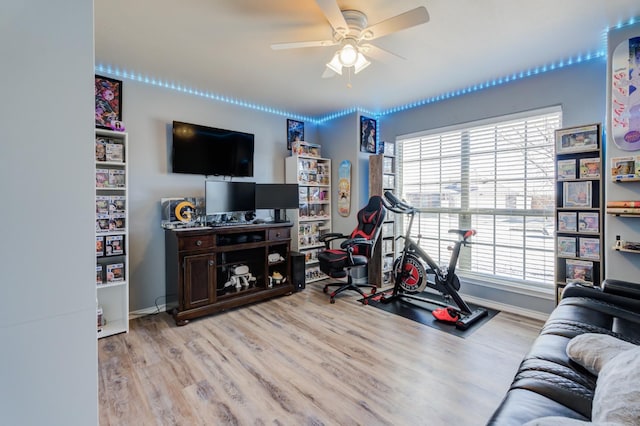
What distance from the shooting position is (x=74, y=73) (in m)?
0.84

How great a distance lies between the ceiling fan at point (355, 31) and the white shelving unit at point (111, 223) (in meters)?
1.90

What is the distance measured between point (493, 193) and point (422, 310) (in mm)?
1625

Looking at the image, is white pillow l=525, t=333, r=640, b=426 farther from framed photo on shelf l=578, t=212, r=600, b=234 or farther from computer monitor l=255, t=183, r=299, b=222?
computer monitor l=255, t=183, r=299, b=222

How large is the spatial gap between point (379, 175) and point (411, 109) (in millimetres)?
1063

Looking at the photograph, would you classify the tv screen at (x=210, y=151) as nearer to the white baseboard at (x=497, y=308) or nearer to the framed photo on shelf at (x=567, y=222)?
the white baseboard at (x=497, y=308)

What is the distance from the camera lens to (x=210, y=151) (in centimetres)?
363

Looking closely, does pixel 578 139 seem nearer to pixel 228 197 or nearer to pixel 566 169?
pixel 566 169

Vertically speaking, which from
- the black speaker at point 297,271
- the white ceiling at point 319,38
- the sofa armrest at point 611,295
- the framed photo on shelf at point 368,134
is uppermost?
the white ceiling at point 319,38

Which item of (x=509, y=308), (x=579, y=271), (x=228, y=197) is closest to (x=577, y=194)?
(x=579, y=271)

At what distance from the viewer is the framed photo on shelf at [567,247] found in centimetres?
269

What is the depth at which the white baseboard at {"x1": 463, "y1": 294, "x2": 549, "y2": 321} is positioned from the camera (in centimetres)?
307

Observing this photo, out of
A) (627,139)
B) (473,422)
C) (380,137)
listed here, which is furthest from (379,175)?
(473,422)

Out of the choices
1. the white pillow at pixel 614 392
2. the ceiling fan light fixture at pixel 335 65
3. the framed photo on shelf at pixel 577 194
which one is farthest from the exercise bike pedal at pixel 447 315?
the ceiling fan light fixture at pixel 335 65

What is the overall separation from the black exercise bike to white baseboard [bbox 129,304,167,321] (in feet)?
8.41
